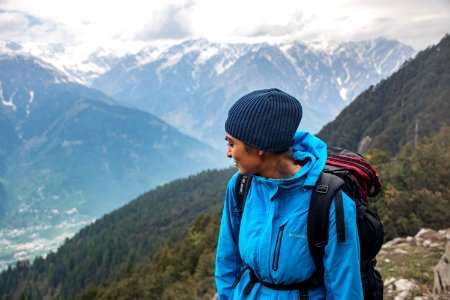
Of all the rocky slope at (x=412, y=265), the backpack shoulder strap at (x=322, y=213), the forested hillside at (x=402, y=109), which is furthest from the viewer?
the forested hillside at (x=402, y=109)

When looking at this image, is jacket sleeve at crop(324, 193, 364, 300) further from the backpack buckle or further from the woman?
the backpack buckle

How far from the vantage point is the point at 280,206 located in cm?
293

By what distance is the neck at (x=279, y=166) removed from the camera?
9.80 ft

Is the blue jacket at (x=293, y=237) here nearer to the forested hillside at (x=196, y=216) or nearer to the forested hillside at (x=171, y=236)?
the forested hillside at (x=171, y=236)

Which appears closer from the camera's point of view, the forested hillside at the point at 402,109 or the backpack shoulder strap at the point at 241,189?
the backpack shoulder strap at the point at 241,189

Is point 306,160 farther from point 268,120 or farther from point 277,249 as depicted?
point 277,249

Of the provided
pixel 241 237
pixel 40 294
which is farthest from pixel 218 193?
pixel 241 237

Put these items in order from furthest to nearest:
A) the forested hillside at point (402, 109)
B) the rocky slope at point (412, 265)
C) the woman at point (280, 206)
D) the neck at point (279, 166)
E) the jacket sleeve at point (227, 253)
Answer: the forested hillside at point (402, 109)
the rocky slope at point (412, 265)
the jacket sleeve at point (227, 253)
the neck at point (279, 166)
the woman at point (280, 206)

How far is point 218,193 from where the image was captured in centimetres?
14388

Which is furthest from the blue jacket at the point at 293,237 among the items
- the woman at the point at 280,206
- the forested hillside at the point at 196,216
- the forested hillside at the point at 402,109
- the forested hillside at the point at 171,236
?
the forested hillside at the point at 402,109

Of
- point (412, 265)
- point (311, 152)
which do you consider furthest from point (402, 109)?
point (311, 152)

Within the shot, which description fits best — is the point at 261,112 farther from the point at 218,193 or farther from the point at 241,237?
the point at 218,193

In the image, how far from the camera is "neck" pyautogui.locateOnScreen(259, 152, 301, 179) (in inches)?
118

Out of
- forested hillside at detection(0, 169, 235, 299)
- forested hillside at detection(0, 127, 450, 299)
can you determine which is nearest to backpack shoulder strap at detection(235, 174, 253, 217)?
forested hillside at detection(0, 127, 450, 299)
